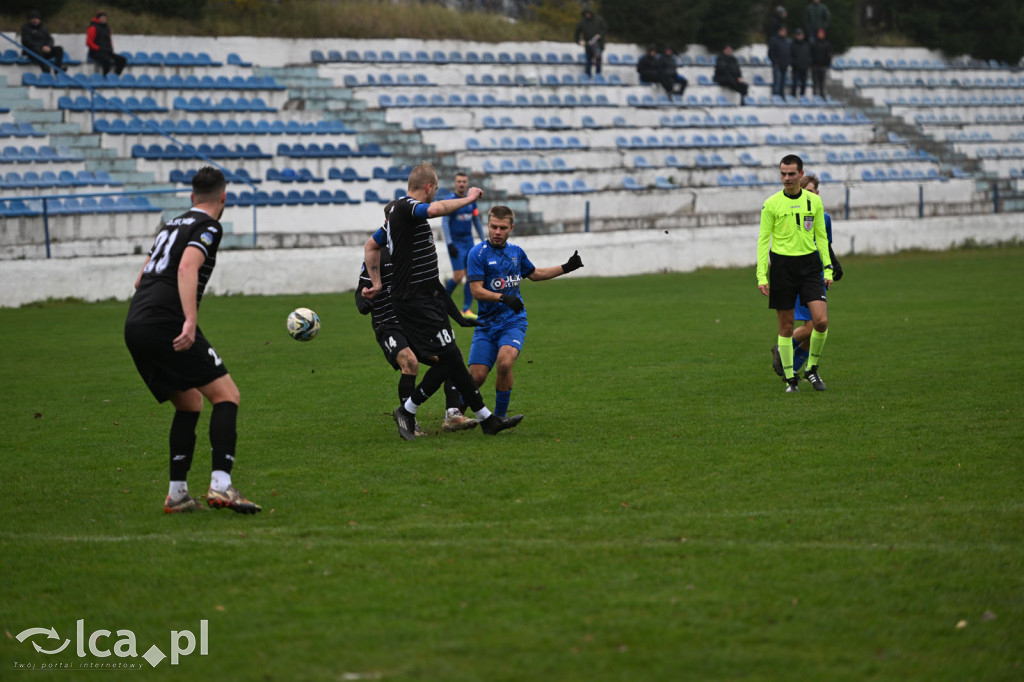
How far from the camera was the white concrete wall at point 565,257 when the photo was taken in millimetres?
17828

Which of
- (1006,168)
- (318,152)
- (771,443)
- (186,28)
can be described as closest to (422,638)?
(771,443)

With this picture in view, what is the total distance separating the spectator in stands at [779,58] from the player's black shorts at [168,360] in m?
27.5

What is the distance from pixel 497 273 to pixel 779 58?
2524 cm

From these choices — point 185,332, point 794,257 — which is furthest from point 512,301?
point 794,257

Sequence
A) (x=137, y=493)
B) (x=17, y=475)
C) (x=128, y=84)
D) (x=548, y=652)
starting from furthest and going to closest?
(x=128, y=84)
(x=17, y=475)
(x=137, y=493)
(x=548, y=652)

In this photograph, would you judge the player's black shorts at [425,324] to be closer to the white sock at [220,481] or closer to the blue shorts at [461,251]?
the white sock at [220,481]

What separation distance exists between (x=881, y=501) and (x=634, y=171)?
2117 centimetres

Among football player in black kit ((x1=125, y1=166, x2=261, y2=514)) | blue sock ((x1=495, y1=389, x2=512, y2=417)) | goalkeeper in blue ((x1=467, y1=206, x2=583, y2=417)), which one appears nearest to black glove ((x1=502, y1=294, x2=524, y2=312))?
goalkeeper in blue ((x1=467, y1=206, x2=583, y2=417))

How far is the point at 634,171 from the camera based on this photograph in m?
26.6

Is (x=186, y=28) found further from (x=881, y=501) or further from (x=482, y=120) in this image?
(x=881, y=501)

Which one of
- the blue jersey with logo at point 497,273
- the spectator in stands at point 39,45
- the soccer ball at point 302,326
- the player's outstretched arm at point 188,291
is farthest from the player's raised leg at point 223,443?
the spectator in stands at point 39,45

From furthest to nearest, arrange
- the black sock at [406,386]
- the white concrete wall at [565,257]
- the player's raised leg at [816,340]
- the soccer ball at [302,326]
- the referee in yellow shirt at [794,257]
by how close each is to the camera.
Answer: the white concrete wall at [565,257] → the referee in yellow shirt at [794,257] → the player's raised leg at [816,340] → the soccer ball at [302,326] → the black sock at [406,386]

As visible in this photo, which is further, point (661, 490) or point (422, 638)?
point (661, 490)

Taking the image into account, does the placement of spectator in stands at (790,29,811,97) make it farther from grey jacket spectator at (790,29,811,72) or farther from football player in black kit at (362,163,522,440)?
football player in black kit at (362,163,522,440)
